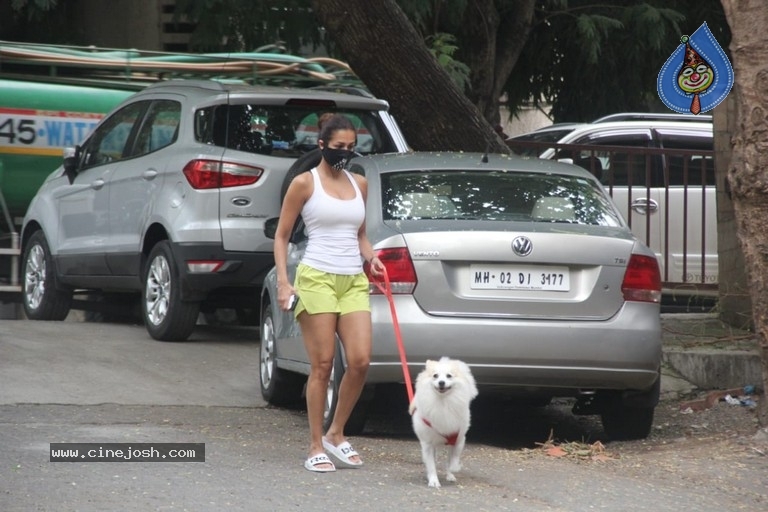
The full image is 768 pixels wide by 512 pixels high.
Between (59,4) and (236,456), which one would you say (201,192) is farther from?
(59,4)

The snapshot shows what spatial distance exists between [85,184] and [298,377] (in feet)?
12.0

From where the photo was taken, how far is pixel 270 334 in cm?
877

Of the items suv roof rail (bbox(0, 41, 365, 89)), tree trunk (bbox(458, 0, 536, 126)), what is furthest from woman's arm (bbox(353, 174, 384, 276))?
tree trunk (bbox(458, 0, 536, 126))

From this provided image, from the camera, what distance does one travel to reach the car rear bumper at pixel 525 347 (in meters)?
7.17

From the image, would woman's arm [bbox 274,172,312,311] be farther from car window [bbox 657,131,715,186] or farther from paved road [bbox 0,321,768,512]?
car window [bbox 657,131,715,186]

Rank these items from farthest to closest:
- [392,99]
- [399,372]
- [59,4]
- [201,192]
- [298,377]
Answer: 1. [59,4]
2. [392,99]
3. [201,192]
4. [298,377]
5. [399,372]

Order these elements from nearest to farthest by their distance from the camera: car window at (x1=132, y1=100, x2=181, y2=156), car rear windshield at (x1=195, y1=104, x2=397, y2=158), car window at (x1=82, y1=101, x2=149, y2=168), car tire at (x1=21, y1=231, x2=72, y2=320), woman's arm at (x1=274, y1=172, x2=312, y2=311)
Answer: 1. woman's arm at (x1=274, y1=172, x2=312, y2=311)
2. car rear windshield at (x1=195, y1=104, x2=397, y2=158)
3. car window at (x1=132, y1=100, x2=181, y2=156)
4. car window at (x1=82, y1=101, x2=149, y2=168)
5. car tire at (x1=21, y1=231, x2=72, y2=320)

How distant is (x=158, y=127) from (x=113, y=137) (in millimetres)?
803

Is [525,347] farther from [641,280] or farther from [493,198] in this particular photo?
[493,198]

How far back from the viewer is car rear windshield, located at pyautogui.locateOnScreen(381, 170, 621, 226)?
300 inches

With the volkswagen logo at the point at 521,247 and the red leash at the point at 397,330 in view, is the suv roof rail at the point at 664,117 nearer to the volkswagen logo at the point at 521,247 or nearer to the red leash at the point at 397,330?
the volkswagen logo at the point at 521,247

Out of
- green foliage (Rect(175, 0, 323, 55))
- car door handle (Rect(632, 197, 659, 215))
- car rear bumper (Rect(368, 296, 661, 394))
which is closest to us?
car rear bumper (Rect(368, 296, 661, 394))

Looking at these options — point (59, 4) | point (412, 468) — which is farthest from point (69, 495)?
point (59, 4)

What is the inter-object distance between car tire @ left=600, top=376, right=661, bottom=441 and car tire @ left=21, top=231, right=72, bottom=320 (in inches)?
216
